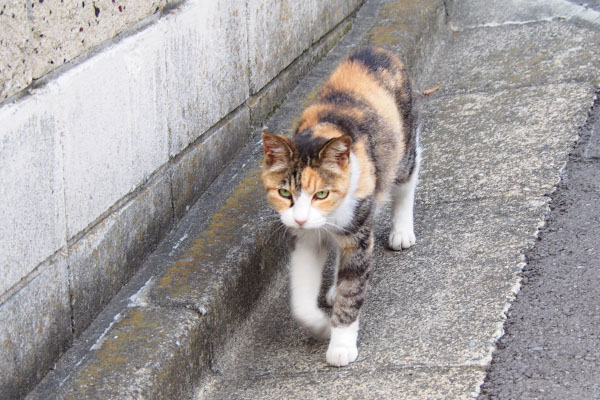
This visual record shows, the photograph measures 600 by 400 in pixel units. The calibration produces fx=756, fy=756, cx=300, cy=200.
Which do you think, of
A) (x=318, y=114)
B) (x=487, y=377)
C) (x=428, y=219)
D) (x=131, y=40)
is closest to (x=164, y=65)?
(x=131, y=40)

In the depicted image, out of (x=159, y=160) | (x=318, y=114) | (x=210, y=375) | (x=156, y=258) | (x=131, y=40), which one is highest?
(x=131, y=40)

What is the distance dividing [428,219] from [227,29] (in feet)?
4.62

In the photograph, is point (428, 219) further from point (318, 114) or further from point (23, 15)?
point (23, 15)

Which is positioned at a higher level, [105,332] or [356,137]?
[356,137]

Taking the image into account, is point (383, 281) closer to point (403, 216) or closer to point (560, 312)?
point (403, 216)

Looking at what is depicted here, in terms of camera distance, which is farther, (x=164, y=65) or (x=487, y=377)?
(x=164, y=65)

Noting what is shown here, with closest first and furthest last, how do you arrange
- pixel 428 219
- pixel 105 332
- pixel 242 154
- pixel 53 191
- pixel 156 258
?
pixel 53 191 → pixel 105 332 → pixel 156 258 → pixel 428 219 → pixel 242 154

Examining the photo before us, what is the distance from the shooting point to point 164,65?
3271 millimetres

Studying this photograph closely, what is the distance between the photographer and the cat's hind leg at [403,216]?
3.61 meters

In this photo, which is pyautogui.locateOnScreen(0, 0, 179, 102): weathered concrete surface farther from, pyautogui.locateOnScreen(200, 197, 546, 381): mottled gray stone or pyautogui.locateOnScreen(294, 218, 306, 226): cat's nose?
pyautogui.locateOnScreen(200, 197, 546, 381): mottled gray stone

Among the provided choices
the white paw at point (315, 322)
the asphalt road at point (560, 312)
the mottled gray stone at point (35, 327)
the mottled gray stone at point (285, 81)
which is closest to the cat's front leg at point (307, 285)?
the white paw at point (315, 322)

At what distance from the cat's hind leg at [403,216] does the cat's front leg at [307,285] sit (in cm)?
64

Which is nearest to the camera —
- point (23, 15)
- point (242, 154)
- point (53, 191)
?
point (23, 15)

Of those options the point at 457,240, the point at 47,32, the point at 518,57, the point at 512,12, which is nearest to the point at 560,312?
the point at 457,240
